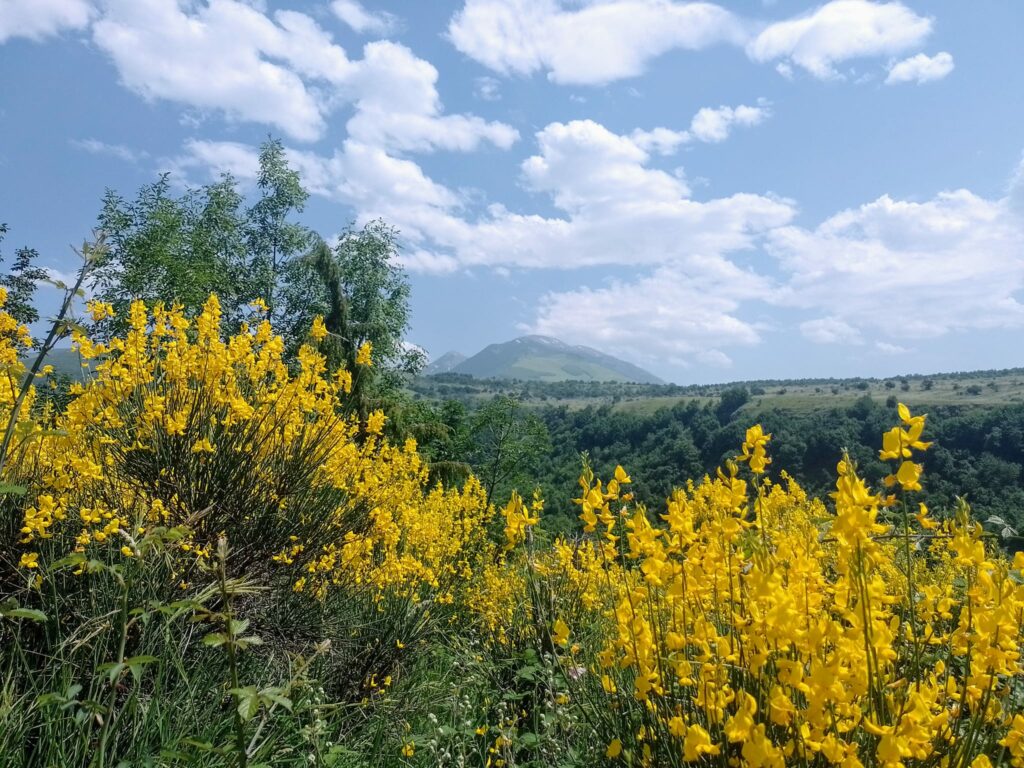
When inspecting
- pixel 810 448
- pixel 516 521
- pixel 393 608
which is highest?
pixel 516 521

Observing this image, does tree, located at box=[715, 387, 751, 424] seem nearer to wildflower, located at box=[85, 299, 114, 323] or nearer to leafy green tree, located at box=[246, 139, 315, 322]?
leafy green tree, located at box=[246, 139, 315, 322]

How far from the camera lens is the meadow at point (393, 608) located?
1.50 m

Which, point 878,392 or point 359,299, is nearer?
point 359,299

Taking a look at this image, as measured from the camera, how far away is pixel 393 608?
4602 millimetres

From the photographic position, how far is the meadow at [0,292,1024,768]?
1.50 meters

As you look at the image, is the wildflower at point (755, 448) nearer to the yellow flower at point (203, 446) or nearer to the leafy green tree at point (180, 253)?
the yellow flower at point (203, 446)

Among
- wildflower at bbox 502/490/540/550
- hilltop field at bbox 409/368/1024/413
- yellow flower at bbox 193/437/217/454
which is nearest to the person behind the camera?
wildflower at bbox 502/490/540/550

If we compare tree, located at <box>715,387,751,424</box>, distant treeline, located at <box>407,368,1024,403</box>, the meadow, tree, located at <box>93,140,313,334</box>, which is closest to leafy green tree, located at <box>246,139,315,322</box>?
tree, located at <box>93,140,313,334</box>

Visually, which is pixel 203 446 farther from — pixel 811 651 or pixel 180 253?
pixel 180 253

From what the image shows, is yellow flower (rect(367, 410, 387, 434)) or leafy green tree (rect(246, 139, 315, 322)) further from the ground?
leafy green tree (rect(246, 139, 315, 322))

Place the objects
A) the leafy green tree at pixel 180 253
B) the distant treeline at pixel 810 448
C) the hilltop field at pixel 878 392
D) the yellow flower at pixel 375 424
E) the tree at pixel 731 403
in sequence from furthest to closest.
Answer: the tree at pixel 731 403, the hilltop field at pixel 878 392, the distant treeline at pixel 810 448, the leafy green tree at pixel 180 253, the yellow flower at pixel 375 424

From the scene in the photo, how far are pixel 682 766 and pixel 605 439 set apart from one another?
60401 mm

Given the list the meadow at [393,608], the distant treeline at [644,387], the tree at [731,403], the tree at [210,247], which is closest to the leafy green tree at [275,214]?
the tree at [210,247]

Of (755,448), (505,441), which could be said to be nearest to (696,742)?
(755,448)
